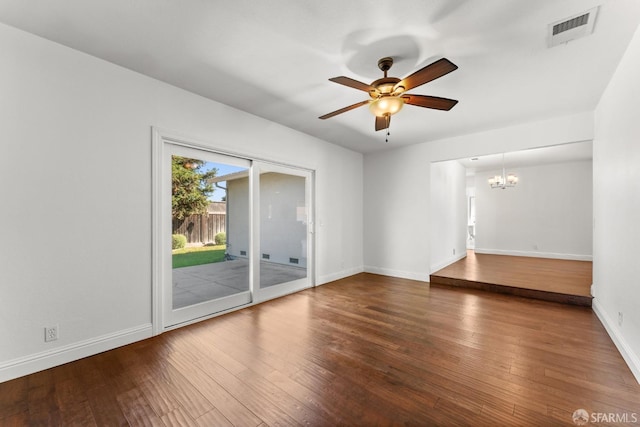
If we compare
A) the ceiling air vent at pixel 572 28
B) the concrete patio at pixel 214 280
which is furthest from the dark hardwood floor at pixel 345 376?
the ceiling air vent at pixel 572 28

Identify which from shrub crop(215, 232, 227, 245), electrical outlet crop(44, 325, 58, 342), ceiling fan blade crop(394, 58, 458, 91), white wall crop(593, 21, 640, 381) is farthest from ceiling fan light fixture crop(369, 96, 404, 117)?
electrical outlet crop(44, 325, 58, 342)

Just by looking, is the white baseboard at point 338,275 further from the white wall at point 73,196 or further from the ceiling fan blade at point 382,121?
the ceiling fan blade at point 382,121

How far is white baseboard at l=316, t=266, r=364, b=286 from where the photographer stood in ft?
Answer: 16.9

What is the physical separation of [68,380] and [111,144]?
208 centimetres

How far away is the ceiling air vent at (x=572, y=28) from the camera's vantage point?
1995 mm

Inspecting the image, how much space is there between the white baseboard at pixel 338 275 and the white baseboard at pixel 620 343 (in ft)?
12.4

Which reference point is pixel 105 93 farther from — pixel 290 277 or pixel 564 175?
pixel 564 175

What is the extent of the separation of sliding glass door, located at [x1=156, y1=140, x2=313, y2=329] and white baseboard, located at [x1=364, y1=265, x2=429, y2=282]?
5.99 feet

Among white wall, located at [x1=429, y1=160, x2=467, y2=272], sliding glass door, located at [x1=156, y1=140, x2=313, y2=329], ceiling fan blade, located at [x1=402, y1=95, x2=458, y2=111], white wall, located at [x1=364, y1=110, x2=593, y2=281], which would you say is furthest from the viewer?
white wall, located at [x1=429, y1=160, x2=467, y2=272]

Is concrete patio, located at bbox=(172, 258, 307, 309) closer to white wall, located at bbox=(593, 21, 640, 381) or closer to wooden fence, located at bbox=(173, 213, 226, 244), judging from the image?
wooden fence, located at bbox=(173, 213, 226, 244)

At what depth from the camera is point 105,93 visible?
262cm

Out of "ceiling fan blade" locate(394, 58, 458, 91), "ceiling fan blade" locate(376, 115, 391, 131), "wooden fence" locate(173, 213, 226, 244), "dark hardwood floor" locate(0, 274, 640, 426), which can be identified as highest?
"ceiling fan blade" locate(394, 58, 458, 91)

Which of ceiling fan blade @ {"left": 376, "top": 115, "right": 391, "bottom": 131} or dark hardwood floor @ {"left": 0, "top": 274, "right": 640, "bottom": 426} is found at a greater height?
ceiling fan blade @ {"left": 376, "top": 115, "right": 391, "bottom": 131}

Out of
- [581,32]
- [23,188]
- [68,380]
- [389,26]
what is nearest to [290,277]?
[68,380]
